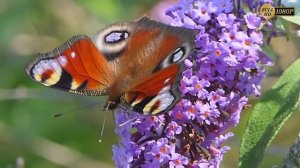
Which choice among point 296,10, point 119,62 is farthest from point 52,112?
point 296,10

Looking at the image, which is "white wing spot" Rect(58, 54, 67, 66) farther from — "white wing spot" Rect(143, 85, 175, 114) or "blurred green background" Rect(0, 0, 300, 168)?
"blurred green background" Rect(0, 0, 300, 168)

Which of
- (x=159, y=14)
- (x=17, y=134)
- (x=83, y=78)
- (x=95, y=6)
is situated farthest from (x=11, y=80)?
(x=83, y=78)

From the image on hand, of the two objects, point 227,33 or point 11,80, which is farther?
point 11,80

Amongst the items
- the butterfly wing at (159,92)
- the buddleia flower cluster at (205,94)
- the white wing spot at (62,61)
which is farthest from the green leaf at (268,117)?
the white wing spot at (62,61)

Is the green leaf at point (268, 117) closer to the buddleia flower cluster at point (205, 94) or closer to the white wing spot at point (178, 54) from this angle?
the buddleia flower cluster at point (205, 94)

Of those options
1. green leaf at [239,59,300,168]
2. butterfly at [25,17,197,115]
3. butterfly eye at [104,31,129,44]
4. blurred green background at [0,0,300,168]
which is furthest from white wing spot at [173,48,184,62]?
blurred green background at [0,0,300,168]

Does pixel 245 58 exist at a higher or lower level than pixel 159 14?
higher

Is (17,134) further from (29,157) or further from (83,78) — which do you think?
(83,78)
